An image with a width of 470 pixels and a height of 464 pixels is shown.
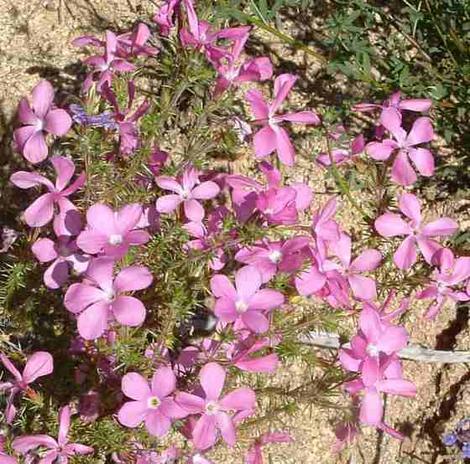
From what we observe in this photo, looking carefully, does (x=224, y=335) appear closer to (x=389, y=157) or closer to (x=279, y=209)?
(x=279, y=209)

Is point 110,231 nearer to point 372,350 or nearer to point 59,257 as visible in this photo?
point 59,257

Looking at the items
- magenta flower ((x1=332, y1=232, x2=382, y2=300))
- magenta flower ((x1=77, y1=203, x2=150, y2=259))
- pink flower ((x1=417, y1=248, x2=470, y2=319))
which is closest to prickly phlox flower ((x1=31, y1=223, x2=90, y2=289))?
magenta flower ((x1=77, y1=203, x2=150, y2=259))

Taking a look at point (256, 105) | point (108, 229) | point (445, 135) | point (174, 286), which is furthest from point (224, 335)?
point (445, 135)

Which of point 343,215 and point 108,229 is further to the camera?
point 343,215

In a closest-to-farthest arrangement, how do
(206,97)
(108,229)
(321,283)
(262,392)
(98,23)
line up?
1. (108,229)
2. (321,283)
3. (262,392)
4. (206,97)
5. (98,23)

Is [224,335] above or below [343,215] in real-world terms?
above

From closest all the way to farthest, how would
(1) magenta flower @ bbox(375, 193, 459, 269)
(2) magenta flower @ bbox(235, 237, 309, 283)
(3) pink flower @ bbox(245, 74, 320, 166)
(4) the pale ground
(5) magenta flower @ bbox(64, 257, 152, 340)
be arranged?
(5) magenta flower @ bbox(64, 257, 152, 340) → (2) magenta flower @ bbox(235, 237, 309, 283) → (3) pink flower @ bbox(245, 74, 320, 166) → (1) magenta flower @ bbox(375, 193, 459, 269) → (4) the pale ground

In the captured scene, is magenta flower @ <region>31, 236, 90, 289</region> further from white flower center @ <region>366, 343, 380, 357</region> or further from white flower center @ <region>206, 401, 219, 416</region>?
white flower center @ <region>366, 343, 380, 357</region>
